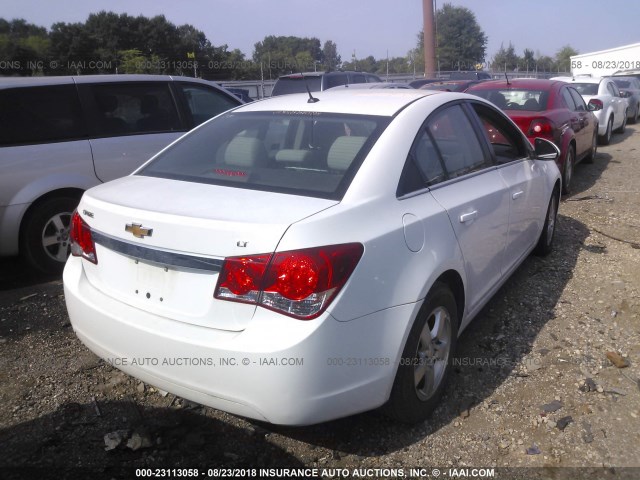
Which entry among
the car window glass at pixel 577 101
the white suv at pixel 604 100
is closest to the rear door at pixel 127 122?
the car window glass at pixel 577 101

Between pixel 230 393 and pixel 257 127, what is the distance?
5.52 ft

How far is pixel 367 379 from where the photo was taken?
239 cm

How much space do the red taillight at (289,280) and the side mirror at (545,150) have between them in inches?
120

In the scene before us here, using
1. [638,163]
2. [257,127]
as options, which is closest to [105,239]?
[257,127]

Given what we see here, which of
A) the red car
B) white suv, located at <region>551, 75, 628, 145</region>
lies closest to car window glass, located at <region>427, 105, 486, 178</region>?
the red car

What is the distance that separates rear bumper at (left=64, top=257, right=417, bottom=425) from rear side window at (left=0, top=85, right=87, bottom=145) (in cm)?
298

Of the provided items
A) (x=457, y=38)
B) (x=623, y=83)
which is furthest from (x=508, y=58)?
(x=623, y=83)

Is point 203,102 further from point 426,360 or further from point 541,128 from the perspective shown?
point 426,360

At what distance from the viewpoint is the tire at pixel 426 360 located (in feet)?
8.55

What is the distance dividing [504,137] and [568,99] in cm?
470

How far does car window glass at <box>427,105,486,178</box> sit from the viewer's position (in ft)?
10.6

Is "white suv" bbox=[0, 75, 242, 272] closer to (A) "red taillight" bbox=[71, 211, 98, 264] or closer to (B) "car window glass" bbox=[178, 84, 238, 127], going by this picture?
(B) "car window glass" bbox=[178, 84, 238, 127]

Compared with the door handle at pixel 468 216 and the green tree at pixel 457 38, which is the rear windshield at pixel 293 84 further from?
the green tree at pixel 457 38

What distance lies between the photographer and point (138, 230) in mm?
2434
